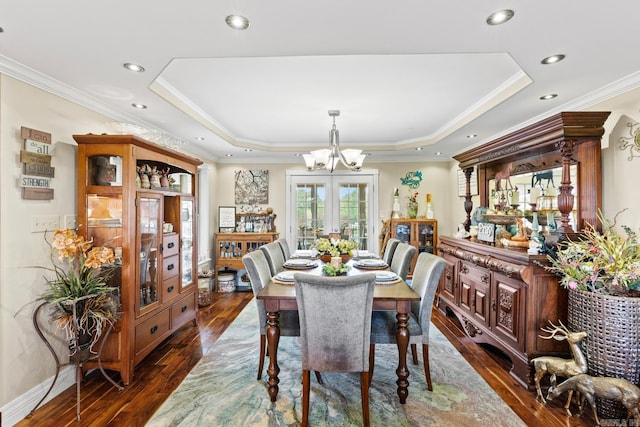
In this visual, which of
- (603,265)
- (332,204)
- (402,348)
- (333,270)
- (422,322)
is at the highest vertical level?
(332,204)

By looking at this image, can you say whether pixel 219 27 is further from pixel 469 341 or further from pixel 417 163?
pixel 417 163

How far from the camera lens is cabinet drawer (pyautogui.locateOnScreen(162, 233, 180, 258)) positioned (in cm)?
310

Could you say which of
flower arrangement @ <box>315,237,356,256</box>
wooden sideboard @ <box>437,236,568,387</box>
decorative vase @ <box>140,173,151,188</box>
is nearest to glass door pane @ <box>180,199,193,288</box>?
decorative vase @ <box>140,173,151,188</box>

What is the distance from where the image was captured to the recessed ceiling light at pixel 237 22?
1.56 meters

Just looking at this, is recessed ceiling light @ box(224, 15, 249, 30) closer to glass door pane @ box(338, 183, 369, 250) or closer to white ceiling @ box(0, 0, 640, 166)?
white ceiling @ box(0, 0, 640, 166)

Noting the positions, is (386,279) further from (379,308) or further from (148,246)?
(148,246)

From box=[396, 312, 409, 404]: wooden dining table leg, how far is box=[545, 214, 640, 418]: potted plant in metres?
1.16

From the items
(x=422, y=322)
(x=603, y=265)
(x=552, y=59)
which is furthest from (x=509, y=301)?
(x=552, y=59)

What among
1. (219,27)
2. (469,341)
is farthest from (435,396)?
(219,27)

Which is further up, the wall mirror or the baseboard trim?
the wall mirror

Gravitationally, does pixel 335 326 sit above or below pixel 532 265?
below

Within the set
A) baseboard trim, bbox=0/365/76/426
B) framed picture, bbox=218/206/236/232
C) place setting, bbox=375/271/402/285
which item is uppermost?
framed picture, bbox=218/206/236/232

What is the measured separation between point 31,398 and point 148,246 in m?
1.29

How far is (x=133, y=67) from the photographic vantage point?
212 centimetres
